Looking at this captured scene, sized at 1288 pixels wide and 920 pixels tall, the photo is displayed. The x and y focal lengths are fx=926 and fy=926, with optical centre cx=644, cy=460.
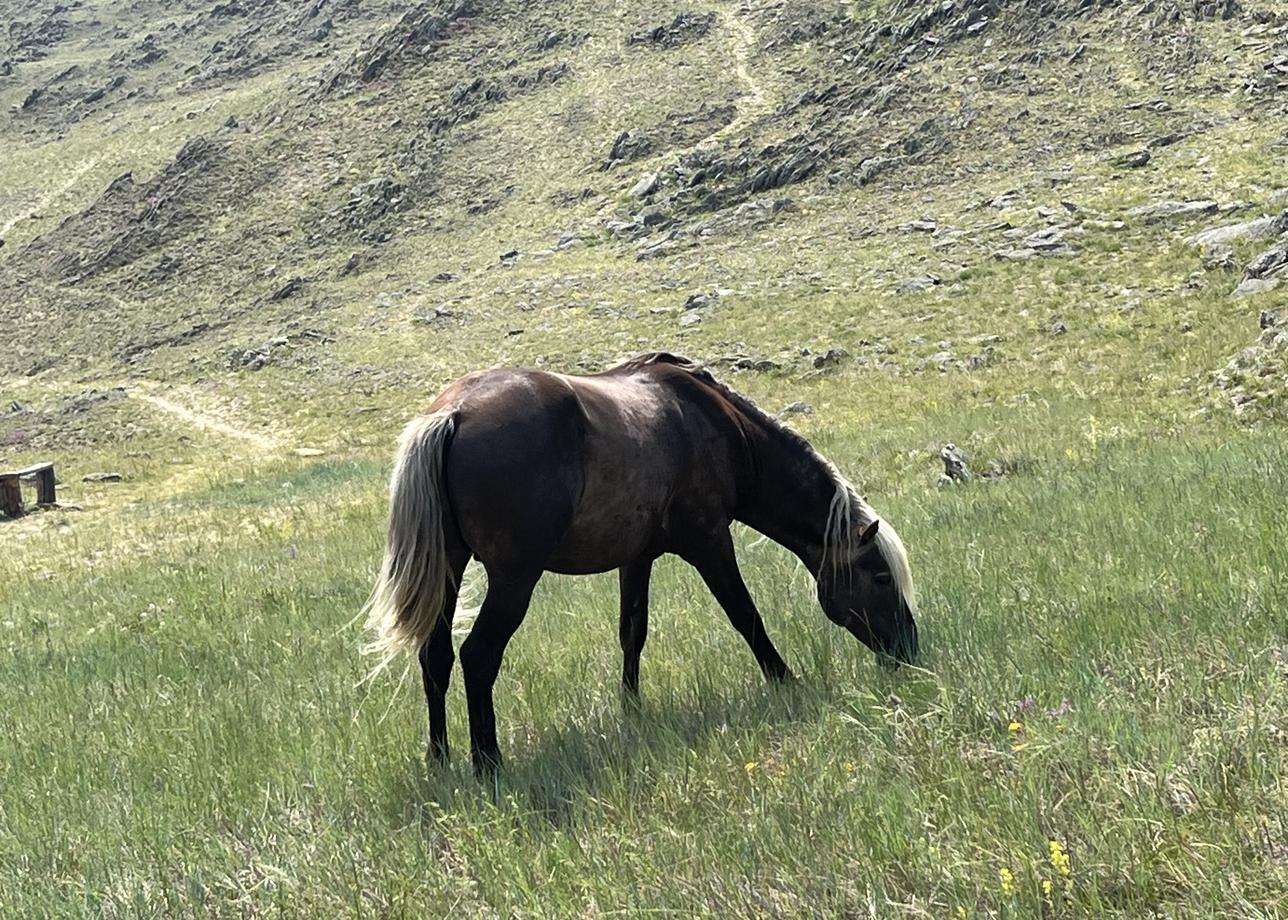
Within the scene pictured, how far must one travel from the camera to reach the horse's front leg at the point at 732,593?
4.90 meters

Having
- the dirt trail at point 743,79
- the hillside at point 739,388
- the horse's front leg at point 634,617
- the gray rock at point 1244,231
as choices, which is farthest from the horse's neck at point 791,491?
the dirt trail at point 743,79

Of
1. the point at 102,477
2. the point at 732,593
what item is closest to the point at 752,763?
Answer: the point at 732,593

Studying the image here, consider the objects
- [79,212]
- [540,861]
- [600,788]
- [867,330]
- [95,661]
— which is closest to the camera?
[540,861]

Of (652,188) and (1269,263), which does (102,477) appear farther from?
(652,188)

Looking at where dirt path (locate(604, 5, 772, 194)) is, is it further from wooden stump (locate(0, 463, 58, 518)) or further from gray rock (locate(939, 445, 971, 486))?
gray rock (locate(939, 445, 971, 486))

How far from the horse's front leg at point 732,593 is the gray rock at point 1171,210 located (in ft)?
88.8

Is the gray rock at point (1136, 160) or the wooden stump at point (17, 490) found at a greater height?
the gray rock at point (1136, 160)

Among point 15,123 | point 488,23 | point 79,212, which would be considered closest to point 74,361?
point 79,212

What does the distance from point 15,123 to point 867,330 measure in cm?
12951

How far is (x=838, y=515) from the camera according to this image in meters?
5.47

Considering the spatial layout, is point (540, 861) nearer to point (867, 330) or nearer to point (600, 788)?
point (600, 788)

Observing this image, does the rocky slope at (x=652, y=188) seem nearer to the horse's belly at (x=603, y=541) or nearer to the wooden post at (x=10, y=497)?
the wooden post at (x=10, y=497)

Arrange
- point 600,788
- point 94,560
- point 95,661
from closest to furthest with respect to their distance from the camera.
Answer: point 600,788 → point 95,661 → point 94,560

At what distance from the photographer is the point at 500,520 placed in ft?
13.4
